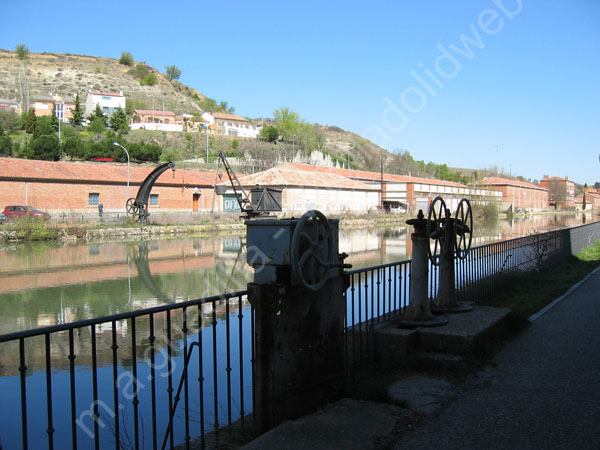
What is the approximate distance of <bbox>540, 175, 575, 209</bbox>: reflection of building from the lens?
11069 cm

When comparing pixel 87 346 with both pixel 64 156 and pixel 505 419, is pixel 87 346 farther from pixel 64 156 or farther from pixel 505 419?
pixel 64 156

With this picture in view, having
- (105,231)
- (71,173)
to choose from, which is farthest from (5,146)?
(105,231)

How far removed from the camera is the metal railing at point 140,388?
370cm

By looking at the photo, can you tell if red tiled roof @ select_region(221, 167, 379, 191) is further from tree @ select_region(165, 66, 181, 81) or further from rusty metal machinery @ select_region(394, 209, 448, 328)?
tree @ select_region(165, 66, 181, 81)

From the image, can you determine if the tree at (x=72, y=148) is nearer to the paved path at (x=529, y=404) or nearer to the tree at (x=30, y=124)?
the tree at (x=30, y=124)

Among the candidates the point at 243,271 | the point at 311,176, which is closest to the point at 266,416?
the point at 243,271

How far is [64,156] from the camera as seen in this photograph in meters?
53.9

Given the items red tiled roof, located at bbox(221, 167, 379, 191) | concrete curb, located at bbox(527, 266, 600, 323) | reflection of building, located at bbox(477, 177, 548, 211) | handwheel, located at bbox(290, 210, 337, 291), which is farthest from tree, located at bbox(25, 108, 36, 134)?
handwheel, located at bbox(290, 210, 337, 291)

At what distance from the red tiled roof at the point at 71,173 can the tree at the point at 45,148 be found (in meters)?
12.3

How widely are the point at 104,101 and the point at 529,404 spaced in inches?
4199

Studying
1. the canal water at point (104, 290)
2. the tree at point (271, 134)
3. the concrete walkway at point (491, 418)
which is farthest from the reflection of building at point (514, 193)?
the concrete walkway at point (491, 418)

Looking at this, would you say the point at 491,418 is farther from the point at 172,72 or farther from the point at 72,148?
the point at 172,72

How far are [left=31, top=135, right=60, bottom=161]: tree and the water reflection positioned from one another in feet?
95.4

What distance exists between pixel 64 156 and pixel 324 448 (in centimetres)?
5751
